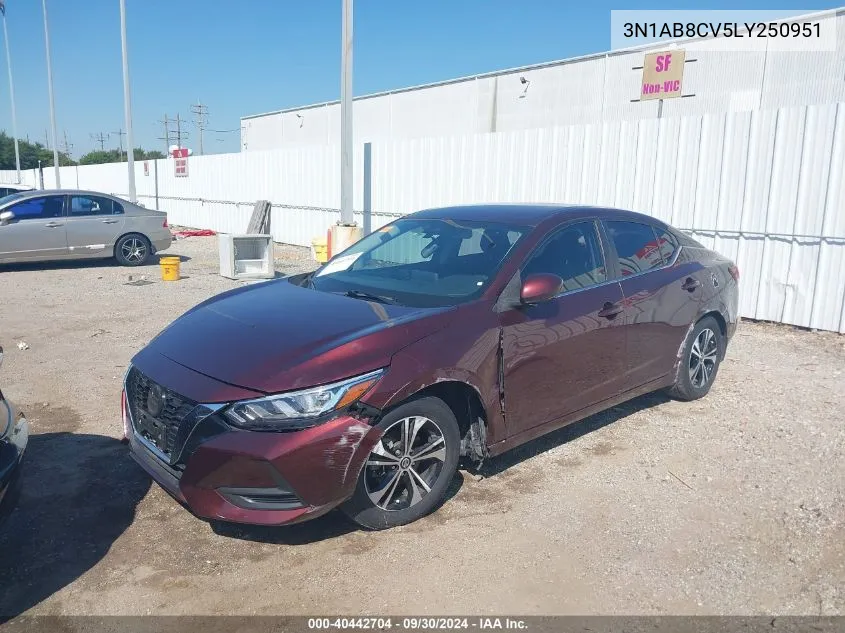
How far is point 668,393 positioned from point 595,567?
275cm

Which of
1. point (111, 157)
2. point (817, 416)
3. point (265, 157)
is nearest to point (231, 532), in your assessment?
point (817, 416)

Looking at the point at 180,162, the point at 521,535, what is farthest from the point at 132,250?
the point at 180,162

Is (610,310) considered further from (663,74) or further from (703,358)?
(663,74)

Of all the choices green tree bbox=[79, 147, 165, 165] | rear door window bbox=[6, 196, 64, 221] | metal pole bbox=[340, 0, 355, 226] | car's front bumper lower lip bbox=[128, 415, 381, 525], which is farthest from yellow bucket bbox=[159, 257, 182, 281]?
green tree bbox=[79, 147, 165, 165]

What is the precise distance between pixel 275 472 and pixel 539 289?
1805 mm

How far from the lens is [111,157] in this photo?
82.3m

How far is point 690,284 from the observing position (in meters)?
5.37

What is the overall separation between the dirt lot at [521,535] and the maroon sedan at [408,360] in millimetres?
307

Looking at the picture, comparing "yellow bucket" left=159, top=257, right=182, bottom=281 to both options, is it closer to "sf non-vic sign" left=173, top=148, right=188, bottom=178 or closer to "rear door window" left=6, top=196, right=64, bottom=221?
"rear door window" left=6, top=196, right=64, bottom=221

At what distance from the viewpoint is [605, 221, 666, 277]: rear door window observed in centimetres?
492

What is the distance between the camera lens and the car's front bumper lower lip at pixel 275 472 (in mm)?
3102

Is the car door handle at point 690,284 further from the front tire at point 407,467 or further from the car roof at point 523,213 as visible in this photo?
the front tire at point 407,467

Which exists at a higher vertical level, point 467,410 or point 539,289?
point 539,289

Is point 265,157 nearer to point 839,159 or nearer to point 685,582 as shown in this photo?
point 839,159
